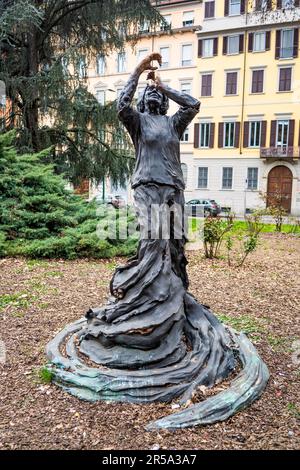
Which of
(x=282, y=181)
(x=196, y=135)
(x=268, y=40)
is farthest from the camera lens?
(x=196, y=135)

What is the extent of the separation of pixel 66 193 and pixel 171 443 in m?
8.85

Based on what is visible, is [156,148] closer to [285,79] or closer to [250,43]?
[285,79]

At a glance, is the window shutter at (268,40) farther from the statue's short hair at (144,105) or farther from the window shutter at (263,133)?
the statue's short hair at (144,105)

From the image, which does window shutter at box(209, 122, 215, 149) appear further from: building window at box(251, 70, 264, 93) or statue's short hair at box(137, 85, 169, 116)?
statue's short hair at box(137, 85, 169, 116)

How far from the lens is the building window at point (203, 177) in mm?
33125

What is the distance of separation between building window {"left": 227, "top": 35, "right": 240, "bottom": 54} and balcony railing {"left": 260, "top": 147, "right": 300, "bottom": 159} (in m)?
7.56

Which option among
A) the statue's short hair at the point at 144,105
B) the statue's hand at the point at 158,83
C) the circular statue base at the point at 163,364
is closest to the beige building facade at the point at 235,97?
the statue's short hair at the point at 144,105

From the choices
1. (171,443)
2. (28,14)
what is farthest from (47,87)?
(171,443)

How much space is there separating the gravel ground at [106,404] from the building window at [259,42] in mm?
25712

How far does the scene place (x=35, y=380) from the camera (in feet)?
13.1

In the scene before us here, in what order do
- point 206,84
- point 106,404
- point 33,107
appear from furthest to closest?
point 206,84 → point 33,107 → point 106,404

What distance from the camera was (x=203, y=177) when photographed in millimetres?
33312

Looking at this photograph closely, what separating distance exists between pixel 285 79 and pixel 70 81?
22415 mm

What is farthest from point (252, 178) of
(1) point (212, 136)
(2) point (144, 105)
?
(2) point (144, 105)
